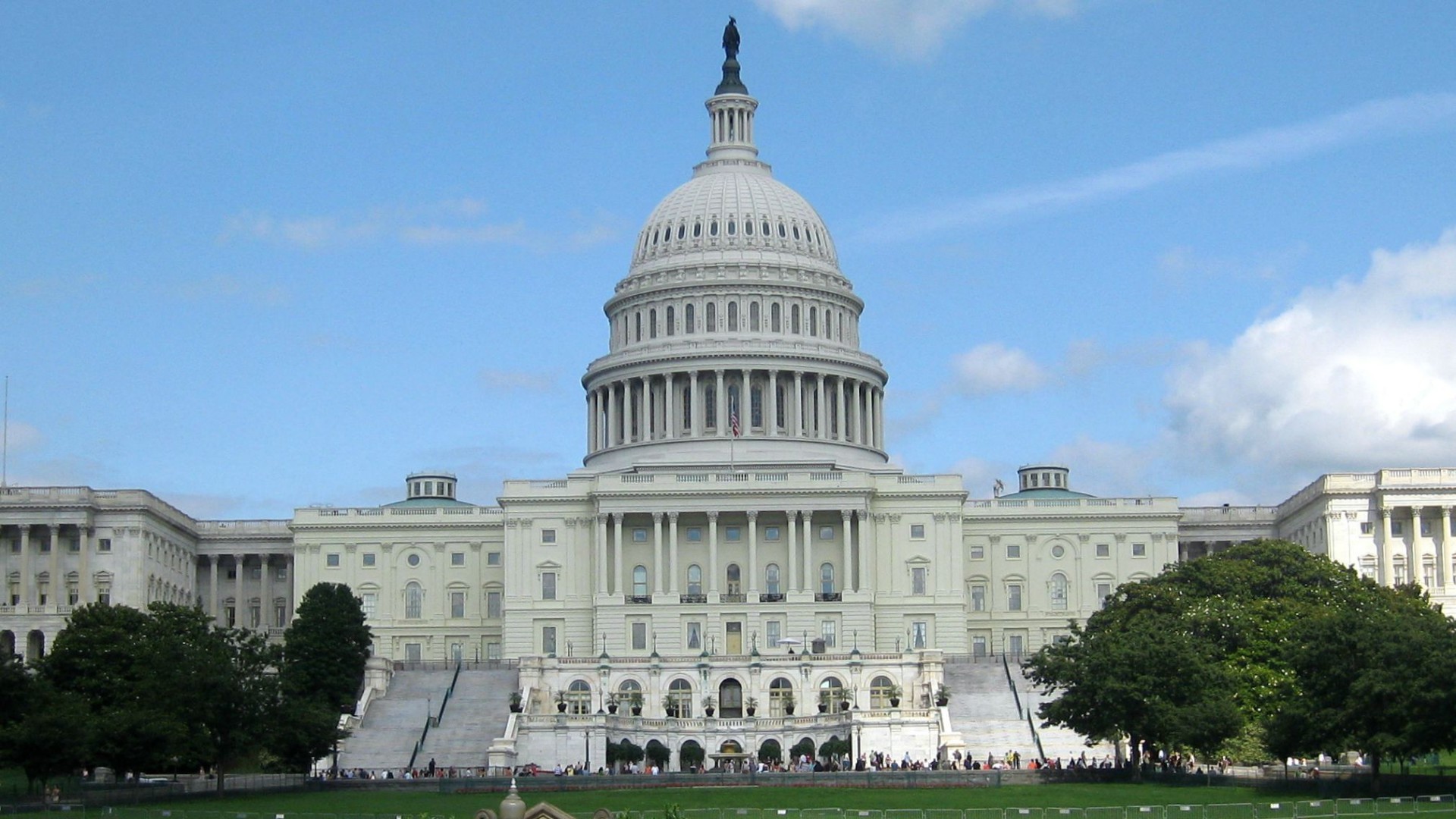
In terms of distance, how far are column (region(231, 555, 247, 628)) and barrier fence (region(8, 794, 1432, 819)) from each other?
85.5 metres

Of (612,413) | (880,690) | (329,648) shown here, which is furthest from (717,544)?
(329,648)

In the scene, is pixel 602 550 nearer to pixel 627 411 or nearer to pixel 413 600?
pixel 413 600

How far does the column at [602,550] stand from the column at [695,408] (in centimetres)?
1508

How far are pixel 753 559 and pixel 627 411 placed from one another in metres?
20.8

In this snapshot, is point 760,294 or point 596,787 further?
point 760,294

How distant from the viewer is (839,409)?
167m

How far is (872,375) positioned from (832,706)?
1674 inches

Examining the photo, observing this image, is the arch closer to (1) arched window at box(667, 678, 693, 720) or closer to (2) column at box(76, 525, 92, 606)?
(1) arched window at box(667, 678, 693, 720)

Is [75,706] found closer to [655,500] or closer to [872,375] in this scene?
[655,500]

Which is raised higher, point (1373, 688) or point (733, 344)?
point (733, 344)

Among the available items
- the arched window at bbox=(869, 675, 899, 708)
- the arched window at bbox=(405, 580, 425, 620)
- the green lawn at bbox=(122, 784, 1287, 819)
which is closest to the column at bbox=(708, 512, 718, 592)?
the arched window at bbox=(869, 675, 899, 708)

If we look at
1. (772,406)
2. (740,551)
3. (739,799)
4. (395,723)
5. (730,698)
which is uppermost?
(772,406)

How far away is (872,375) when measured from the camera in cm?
16862

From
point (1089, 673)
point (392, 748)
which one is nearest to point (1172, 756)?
point (1089, 673)
